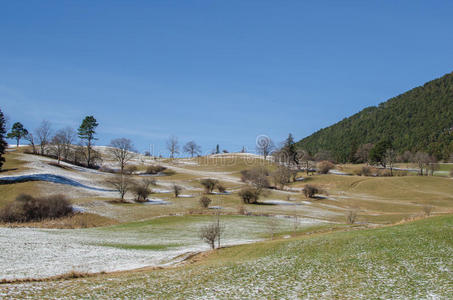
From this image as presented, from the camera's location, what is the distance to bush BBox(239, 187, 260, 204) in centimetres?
7306

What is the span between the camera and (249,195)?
73.2 meters

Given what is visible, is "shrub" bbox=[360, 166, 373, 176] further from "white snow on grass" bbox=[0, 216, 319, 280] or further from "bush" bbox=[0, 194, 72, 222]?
"bush" bbox=[0, 194, 72, 222]

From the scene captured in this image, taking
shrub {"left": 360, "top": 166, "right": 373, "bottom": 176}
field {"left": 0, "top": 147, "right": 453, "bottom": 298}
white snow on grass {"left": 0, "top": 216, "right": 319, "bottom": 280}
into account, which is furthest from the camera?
shrub {"left": 360, "top": 166, "right": 373, "bottom": 176}

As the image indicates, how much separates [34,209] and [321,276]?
159ft

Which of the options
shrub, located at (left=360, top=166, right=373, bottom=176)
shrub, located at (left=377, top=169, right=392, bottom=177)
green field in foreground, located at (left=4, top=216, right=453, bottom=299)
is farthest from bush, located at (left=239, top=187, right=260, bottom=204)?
shrub, located at (left=377, top=169, right=392, bottom=177)

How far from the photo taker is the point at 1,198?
187ft

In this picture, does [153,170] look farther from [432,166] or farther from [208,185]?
[432,166]

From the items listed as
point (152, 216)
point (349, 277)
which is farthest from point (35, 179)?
point (349, 277)

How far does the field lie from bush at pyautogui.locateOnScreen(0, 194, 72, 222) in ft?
8.11

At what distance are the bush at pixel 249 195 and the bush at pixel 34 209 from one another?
3636cm

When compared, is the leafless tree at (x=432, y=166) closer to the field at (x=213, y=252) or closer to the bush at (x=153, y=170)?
the field at (x=213, y=252)

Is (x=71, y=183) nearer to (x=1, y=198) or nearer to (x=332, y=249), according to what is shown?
(x=1, y=198)

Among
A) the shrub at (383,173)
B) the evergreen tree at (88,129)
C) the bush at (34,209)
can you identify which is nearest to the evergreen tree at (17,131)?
the evergreen tree at (88,129)

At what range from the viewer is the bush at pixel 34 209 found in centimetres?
4827
